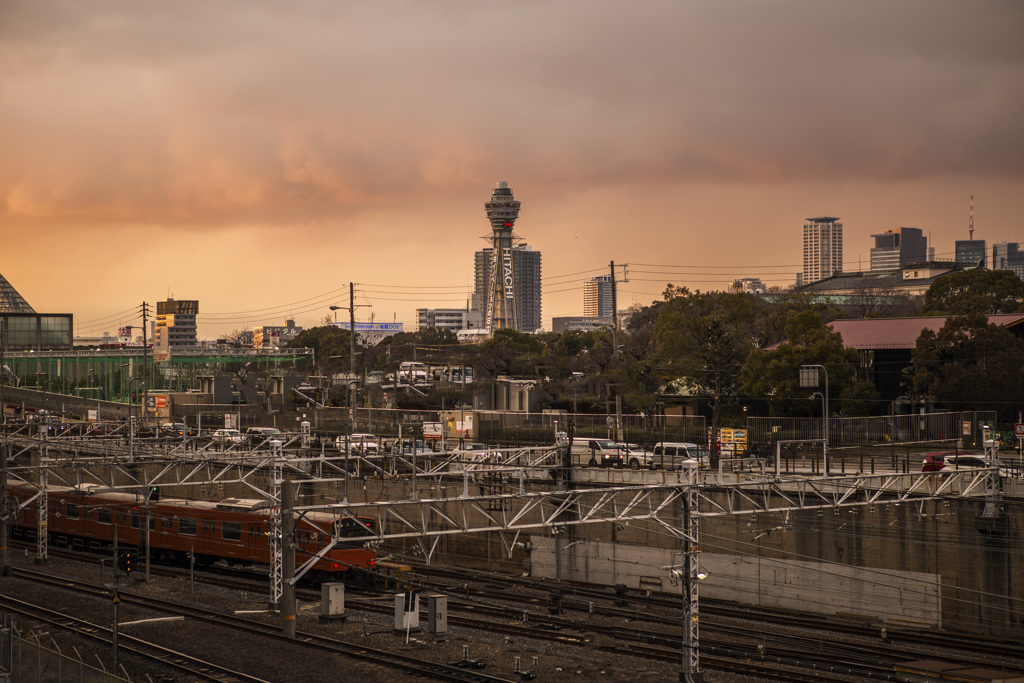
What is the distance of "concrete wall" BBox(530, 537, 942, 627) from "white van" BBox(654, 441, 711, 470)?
611 centimetres

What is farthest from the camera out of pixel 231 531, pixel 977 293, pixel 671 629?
pixel 977 293

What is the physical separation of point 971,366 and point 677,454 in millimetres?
17220

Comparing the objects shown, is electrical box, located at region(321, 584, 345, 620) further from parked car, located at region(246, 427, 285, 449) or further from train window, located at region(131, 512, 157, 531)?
train window, located at region(131, 512, 157, 531)

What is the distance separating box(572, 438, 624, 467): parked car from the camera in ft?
133

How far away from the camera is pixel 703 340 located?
55000 millimetres

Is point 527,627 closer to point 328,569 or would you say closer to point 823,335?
point 328,569

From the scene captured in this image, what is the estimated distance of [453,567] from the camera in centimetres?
3728

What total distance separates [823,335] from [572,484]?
20861 millimetres

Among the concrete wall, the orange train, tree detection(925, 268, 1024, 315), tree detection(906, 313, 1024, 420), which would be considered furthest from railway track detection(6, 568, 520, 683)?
tree detection(925, 268, 1024, 315)

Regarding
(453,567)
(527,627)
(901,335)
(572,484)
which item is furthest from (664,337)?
(527,627)

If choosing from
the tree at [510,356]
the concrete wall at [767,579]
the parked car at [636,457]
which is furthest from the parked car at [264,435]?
the tree at [510,356]

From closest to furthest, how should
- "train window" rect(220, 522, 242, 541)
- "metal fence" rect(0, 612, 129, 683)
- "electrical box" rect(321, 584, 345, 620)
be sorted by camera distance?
"metal fence" rect(0, 612, 129, 683), "electrical box" rect(321, 584, 345, 620), "train window" rect(220, 522, 242, 541)

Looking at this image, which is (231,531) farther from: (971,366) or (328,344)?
(328,344)

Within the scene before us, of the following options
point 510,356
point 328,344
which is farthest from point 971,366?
point 328,344
